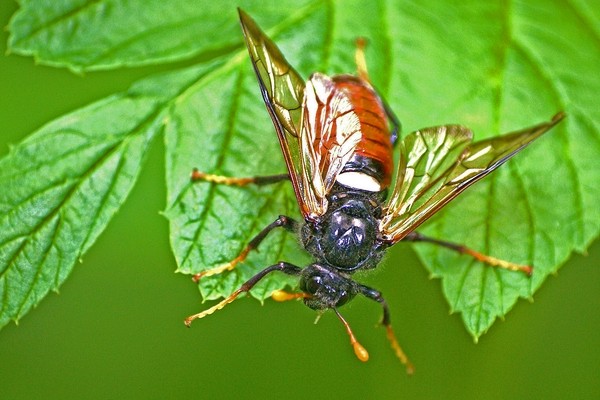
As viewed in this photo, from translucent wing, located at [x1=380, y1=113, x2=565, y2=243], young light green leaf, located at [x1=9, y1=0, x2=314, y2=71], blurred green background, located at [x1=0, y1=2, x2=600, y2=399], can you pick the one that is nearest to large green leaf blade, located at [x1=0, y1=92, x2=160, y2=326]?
young light green leaf, located at [x1=9, y1=0, x2=314, y2=71]

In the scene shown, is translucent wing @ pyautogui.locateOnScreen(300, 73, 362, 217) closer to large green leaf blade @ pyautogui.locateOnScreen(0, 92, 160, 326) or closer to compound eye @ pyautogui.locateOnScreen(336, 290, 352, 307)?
compound eye @ pyautogui.locateOnScreen(336, 290, 352, 307)

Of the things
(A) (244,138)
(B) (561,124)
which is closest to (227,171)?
(A) (244,138)

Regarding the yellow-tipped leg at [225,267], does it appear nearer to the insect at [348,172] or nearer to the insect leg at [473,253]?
the insect at [348,172]

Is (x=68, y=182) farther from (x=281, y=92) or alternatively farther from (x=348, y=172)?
(x=348, y=172)

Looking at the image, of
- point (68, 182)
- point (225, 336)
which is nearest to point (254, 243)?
point (68, 182)

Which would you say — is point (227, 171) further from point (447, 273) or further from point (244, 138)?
point (447, 273)

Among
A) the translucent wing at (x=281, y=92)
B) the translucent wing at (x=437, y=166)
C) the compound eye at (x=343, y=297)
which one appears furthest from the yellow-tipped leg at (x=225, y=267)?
the translucent wing at (x=437, y=166)
